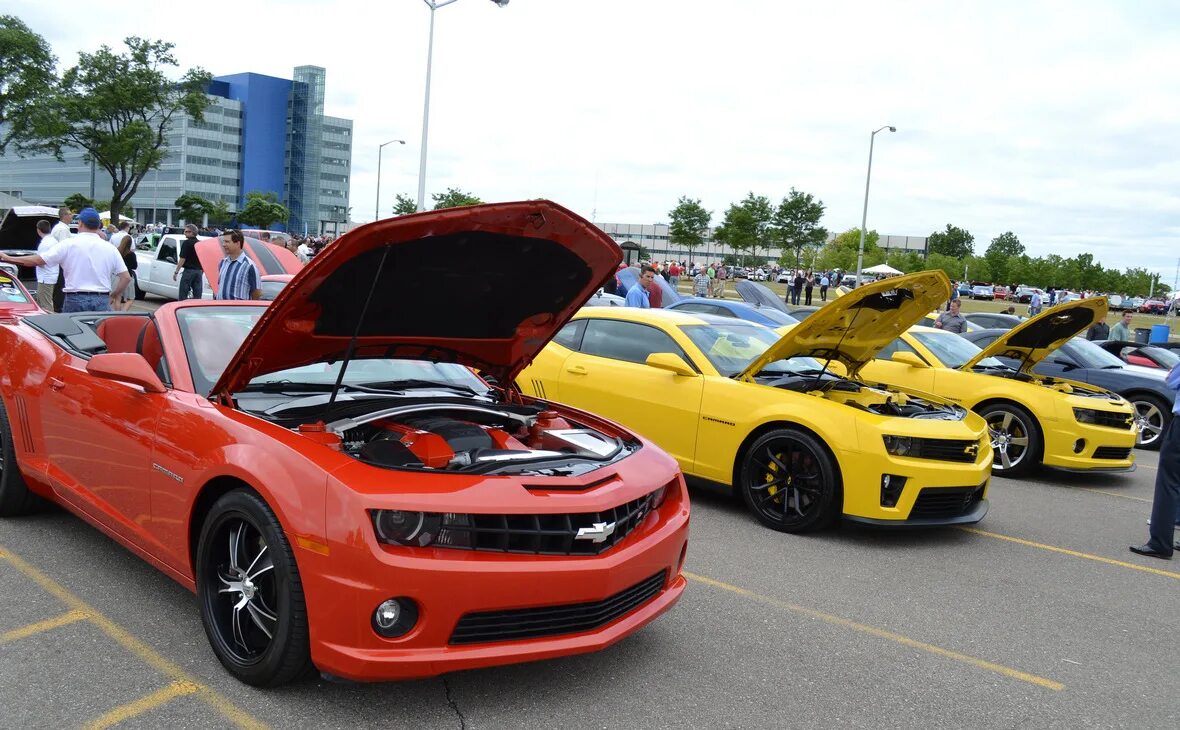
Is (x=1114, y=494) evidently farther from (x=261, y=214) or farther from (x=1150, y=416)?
(x=261, y=214)

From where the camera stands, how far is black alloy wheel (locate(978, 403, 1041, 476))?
327 inches

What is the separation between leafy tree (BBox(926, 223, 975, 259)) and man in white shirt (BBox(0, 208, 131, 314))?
426 feet

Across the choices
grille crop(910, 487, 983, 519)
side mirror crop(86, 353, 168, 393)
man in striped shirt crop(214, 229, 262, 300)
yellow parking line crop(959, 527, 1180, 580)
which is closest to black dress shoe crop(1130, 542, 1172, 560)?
yellow parking line crop(959, 527, 1180, 580)

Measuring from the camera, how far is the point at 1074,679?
3764mm

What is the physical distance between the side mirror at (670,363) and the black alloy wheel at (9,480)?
3.94 m

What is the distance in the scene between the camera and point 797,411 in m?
5.70

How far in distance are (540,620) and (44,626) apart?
86.2 inches

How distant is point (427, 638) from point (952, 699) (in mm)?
2181

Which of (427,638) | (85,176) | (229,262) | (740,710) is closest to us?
(427,638)

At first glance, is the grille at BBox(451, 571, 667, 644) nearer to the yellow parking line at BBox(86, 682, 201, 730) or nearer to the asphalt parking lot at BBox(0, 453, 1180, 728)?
the asphalt parking lot at BBox(0, 453, 1180, 728)

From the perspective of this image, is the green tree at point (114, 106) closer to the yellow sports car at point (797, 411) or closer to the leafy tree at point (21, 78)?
the leafy tree at point (21, 78)

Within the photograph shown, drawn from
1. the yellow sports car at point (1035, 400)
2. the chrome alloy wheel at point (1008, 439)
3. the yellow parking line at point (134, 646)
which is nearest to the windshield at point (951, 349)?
the yellow sports car at point (1035, 400)

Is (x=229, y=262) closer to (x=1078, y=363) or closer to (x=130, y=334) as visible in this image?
(x=130, y=334)

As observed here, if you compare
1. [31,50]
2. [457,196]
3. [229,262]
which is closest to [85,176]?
[457,196]
